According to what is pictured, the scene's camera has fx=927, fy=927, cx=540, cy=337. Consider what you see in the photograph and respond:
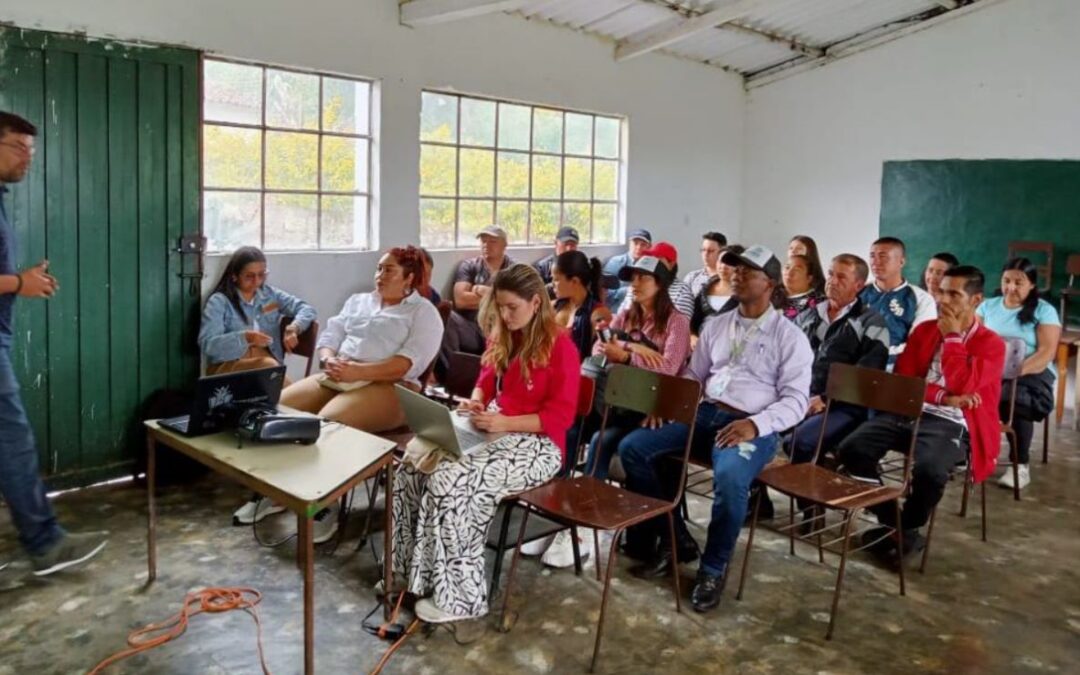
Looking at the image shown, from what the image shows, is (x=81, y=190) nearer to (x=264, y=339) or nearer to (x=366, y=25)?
(x=264, y=339)

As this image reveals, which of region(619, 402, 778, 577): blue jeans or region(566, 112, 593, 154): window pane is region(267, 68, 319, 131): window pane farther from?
region(619, 402, 778, 577): blue jeans

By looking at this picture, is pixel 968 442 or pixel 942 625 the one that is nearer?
pixel 942 625

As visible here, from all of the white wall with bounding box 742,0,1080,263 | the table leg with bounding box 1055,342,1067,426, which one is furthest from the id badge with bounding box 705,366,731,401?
the white wall with bounding box 742,0,1080,263

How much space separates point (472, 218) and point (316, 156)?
1286mm

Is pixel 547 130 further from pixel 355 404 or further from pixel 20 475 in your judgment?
pixel 20 475

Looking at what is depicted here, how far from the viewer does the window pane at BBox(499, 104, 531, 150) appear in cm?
652

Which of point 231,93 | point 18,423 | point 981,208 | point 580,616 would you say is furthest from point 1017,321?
point 18,423

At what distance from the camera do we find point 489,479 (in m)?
3.09

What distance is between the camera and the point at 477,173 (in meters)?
6.38

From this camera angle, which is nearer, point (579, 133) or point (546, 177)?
point (546, 177)

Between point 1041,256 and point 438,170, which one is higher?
point 438,170

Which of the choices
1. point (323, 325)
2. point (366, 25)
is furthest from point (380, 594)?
point (366, 25)

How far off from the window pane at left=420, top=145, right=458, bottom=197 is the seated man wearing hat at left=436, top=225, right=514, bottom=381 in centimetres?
39

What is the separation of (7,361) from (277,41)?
2.43 m
